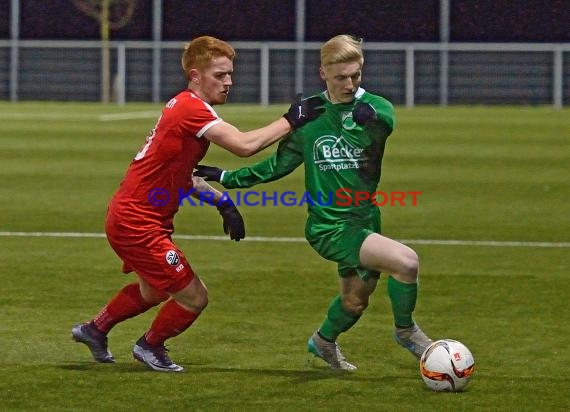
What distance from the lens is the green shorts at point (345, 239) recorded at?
6.99 metres

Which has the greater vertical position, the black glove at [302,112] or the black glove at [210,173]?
the black glove at [302,112]

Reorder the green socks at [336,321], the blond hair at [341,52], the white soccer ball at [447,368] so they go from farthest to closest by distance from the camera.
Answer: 1. the green socks at [336,321]
2. the blond hair at [341,52]
3. the white soccer ball at [447,368]

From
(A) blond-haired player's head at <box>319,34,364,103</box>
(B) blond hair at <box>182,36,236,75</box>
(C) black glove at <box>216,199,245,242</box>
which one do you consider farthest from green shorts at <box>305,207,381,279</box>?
(B) blond hair at <box>182,36,236,75</box>

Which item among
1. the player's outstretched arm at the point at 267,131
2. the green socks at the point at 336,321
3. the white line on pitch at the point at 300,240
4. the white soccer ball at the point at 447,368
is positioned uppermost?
the player's outstretched arm at the point at 267,131

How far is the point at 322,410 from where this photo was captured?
20.4ft

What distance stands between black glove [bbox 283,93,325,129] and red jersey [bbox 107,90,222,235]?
380 mm

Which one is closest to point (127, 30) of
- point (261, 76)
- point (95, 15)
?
point (95, 15)

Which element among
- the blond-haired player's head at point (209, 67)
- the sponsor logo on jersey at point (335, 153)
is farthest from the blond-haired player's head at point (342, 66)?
the blond-haired player's head at point (209, 67)

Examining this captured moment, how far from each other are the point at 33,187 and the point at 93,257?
539 centimetres

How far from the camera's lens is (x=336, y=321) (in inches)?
287

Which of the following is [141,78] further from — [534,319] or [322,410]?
[322,410]

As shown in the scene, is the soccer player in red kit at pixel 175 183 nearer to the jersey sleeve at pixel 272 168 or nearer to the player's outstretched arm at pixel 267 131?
the player's outstretched arm at pixel 267 131

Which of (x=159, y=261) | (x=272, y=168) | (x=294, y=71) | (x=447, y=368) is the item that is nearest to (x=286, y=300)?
(x=272, y=168)

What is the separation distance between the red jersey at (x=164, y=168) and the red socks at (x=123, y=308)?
429 millimetres
